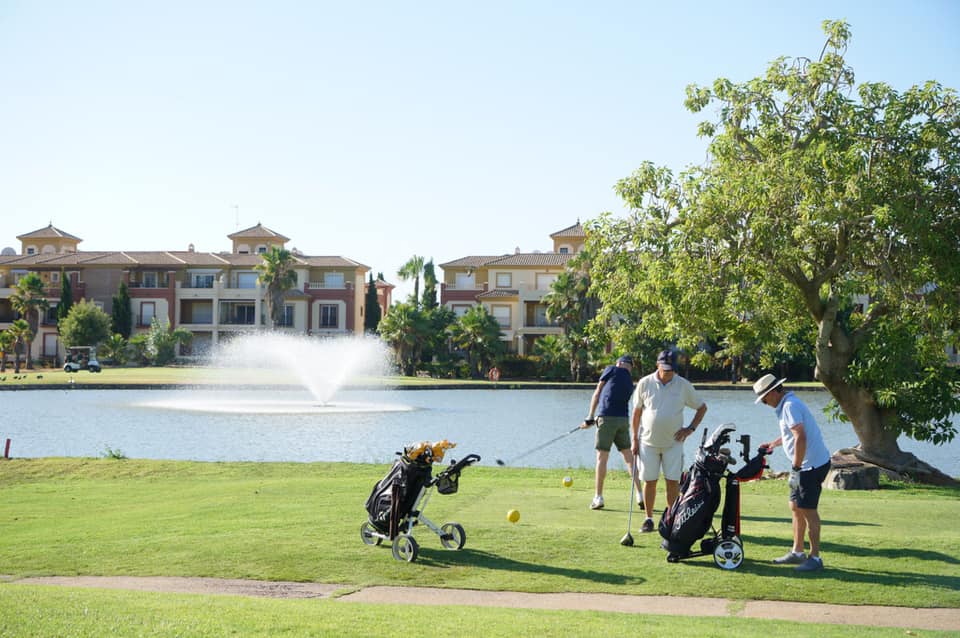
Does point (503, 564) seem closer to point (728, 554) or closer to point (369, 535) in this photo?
Answer: point (369, 535)

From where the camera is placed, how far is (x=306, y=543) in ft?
36.7

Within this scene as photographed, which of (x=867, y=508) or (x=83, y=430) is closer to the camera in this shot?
(x=867, y=508)

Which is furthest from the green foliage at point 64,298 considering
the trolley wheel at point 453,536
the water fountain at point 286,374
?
the trolley wheel at point 453,536

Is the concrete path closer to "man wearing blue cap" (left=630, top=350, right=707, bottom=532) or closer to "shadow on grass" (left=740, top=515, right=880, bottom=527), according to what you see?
"man wearing blue cap" (left=630, top=350, right=707, bottom=532)

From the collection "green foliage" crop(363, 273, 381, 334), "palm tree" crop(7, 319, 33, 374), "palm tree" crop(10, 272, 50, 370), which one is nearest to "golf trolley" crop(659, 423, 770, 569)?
"palm tree" crop(7, 319, 33, 374)

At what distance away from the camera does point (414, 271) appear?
10650 centimetres

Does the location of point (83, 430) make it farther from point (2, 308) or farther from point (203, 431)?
point (2, 308)

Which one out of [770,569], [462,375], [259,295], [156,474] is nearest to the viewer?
[770,569]

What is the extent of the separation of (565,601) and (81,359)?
83.2 m

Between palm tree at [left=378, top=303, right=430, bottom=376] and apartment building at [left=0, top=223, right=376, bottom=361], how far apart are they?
14964 millimetres

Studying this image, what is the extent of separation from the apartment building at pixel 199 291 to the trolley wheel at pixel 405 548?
278 feet

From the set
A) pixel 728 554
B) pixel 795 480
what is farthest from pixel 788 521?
pixel 795 480

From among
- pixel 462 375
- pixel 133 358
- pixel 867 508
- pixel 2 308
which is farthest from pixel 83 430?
pixel 2 308

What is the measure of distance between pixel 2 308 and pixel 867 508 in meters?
96.6
